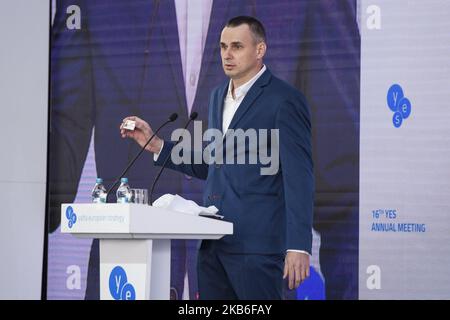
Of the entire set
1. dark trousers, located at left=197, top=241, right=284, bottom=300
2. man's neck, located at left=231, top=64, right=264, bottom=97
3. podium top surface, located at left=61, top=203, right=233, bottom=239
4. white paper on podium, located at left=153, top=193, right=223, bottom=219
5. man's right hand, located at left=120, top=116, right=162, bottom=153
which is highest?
man's neck, located at left=231, top=64, right=264, bottom=97

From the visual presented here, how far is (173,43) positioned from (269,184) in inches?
65.4

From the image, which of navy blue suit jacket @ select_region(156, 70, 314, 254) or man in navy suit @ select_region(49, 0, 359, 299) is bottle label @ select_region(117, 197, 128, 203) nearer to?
navy blue suit jacket @ select_region(156, 70, 314, 254)

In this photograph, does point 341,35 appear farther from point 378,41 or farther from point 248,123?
point 248,123

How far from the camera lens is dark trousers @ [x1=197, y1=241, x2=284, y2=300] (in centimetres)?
549

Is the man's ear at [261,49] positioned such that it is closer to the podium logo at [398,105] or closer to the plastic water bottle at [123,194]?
the podium logo at [398,105]

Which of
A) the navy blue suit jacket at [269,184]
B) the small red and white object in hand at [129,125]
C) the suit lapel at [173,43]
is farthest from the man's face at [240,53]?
the small red and white object in hand at [129,125]

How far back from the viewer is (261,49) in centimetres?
633

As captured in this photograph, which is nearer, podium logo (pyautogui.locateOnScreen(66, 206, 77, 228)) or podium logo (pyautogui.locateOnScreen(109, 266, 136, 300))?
podium logo (pyautogui.locateOnScreen(109, 266, 136, 300))

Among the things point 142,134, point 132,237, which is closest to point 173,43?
point 142,134

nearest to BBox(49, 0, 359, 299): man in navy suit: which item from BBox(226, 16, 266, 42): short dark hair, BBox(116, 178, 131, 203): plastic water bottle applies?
BBox(226, 16, 266, 42): short dark hair

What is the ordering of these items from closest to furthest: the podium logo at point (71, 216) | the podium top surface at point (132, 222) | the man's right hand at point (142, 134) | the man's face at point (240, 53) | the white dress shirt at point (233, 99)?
the podium top surface at point (132, 222) → the podium logo at point (71, 216) → the man's right hand at point (142, 134) → the white dress shirt at point (233, 99) → the man's face at point (240, 53)

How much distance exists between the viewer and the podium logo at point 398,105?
6.32 meters

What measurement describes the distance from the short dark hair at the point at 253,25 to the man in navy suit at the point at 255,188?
11mm

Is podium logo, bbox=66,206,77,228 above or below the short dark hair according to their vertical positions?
below
